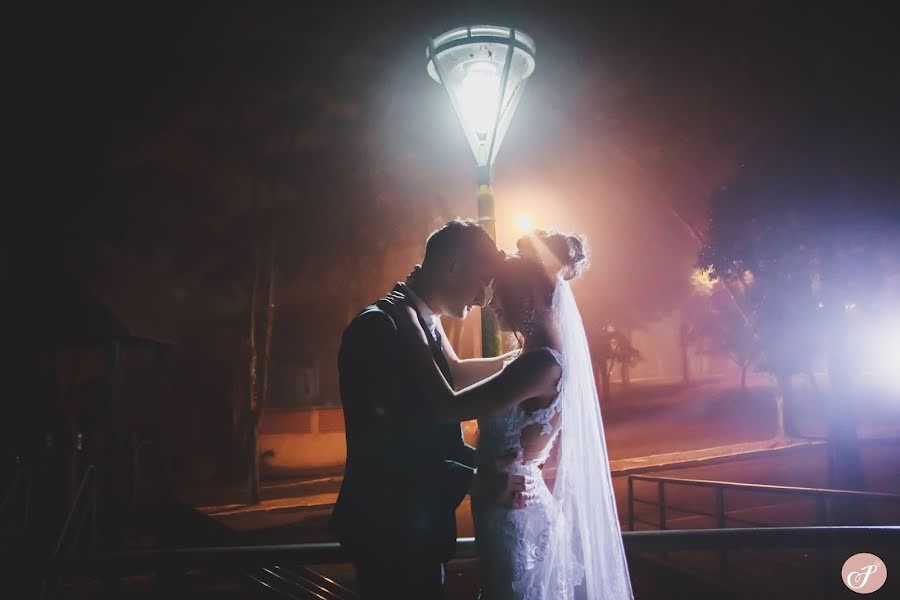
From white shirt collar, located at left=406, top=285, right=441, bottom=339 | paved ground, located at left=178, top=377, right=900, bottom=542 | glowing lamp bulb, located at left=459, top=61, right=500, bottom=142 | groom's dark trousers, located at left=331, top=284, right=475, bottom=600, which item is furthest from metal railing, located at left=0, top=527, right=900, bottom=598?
paved ground, located at left=178, top=377, right=900, bottom=542

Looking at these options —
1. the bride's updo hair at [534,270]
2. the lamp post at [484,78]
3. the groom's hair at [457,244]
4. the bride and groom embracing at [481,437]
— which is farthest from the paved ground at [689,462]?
the groom's hair at [457,244]

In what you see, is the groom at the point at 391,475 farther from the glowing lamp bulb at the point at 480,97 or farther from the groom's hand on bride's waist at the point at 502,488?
the glowing lamp bulb at the point at 480,97

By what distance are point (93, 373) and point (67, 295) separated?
1091 centimetres

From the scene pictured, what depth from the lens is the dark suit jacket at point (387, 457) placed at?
195 cm

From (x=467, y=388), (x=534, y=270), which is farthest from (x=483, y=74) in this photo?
(x=467, y=388)

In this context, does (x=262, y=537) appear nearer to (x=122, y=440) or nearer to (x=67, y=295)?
(x=122, y=440)

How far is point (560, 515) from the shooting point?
2.67 meters

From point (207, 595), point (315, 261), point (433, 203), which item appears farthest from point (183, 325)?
point (207, 595)

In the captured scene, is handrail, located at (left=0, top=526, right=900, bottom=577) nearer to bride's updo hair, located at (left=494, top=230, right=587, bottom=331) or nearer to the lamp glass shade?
bride's updo hair, located at (left=494, top=230, right=587, bottom=331)

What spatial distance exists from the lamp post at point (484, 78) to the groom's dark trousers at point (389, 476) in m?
1.88

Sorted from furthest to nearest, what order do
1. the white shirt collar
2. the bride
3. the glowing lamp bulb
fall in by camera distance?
the glowing lamp bulb, the bride, the white shirt collar

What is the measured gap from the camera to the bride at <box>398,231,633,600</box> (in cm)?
240

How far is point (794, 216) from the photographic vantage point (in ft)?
37.7

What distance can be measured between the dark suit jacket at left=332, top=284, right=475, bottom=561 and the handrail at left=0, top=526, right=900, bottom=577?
0.63 ft
